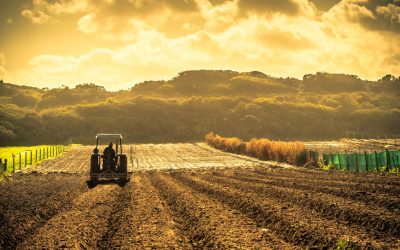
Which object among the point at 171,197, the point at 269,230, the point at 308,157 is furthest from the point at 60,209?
the point at 308,157

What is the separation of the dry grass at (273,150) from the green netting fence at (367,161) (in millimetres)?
4881

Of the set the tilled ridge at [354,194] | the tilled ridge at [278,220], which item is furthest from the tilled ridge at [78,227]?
the tilled ridge at [354,194]

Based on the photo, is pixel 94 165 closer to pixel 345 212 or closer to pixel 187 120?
pixel 345 212

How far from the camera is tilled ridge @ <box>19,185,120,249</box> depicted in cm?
957

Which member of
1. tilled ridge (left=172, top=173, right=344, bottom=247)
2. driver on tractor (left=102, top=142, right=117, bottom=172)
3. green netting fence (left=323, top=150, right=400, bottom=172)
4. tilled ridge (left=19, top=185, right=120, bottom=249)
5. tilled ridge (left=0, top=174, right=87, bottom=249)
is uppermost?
driver on tractor (left=102, top=142, right=117, bottom=172)

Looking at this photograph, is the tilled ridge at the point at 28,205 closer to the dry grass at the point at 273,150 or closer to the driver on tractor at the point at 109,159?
the driver on tractor at the point at 109,159

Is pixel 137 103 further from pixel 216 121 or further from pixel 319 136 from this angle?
pixel 319 136

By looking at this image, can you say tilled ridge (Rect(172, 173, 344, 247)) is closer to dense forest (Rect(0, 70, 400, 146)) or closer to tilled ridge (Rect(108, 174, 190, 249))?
tilled ridge (Rect(108, 174, 190, 249))

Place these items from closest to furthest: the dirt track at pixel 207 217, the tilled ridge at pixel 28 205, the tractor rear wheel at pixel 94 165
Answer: the dirt track at pixel 207 217
the tilled ridge at pixel 28 205
the tractor rear wheel at pixel 94 165

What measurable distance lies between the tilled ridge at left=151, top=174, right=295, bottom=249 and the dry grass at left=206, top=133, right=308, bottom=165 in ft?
66.8

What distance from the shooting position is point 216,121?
96688 millimetres

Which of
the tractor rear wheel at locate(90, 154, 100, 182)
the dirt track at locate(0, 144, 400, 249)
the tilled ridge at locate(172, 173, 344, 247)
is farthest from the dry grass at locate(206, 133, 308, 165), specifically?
the tractor rear wheel at locate(90, 154, 100, 182)

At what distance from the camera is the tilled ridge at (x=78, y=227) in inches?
377

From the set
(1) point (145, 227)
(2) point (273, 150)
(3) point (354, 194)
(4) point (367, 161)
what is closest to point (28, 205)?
(1) point (145, 227)
